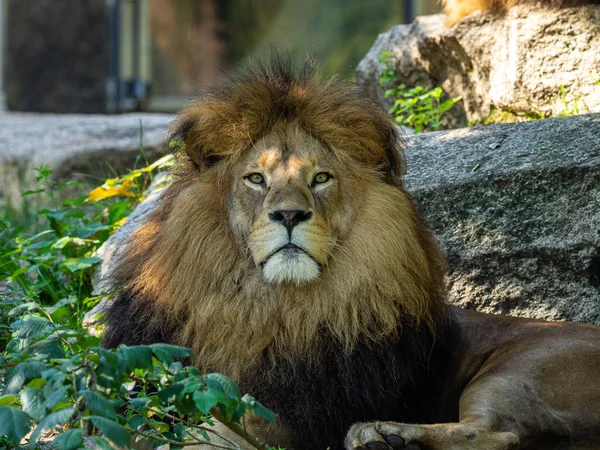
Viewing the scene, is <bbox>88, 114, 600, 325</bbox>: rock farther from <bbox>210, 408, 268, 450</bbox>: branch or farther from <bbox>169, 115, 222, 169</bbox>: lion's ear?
<bbox>210, 408, 268, 450</bbox>: branch

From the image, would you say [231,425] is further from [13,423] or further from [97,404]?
[13,423]

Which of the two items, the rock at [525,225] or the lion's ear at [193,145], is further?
the rock at [525,225]

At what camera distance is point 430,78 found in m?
6.68

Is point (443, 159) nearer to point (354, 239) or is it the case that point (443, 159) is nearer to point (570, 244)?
point (570, 244)

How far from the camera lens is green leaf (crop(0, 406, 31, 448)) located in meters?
2.70

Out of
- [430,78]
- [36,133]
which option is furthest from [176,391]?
[36,133]

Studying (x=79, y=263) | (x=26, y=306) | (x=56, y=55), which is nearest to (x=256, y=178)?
(x=26, y=306)

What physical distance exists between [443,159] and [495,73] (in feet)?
4.09

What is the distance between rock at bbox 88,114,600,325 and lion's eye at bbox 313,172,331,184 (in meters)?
1.05

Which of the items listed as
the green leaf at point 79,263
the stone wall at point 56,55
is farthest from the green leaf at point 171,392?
the stone wall at point 56,55

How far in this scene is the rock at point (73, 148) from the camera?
7914 mm

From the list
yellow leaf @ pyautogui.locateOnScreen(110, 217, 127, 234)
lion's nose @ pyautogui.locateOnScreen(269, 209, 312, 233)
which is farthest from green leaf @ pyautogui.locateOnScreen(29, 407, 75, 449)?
yellow leaf @ pyautogui.locateOnScreen(110, 217, 127, 234)

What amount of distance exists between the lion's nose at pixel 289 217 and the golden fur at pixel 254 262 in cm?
19

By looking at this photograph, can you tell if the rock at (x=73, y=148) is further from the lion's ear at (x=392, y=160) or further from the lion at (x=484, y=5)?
the lion's ear at (x=392, y=160)
